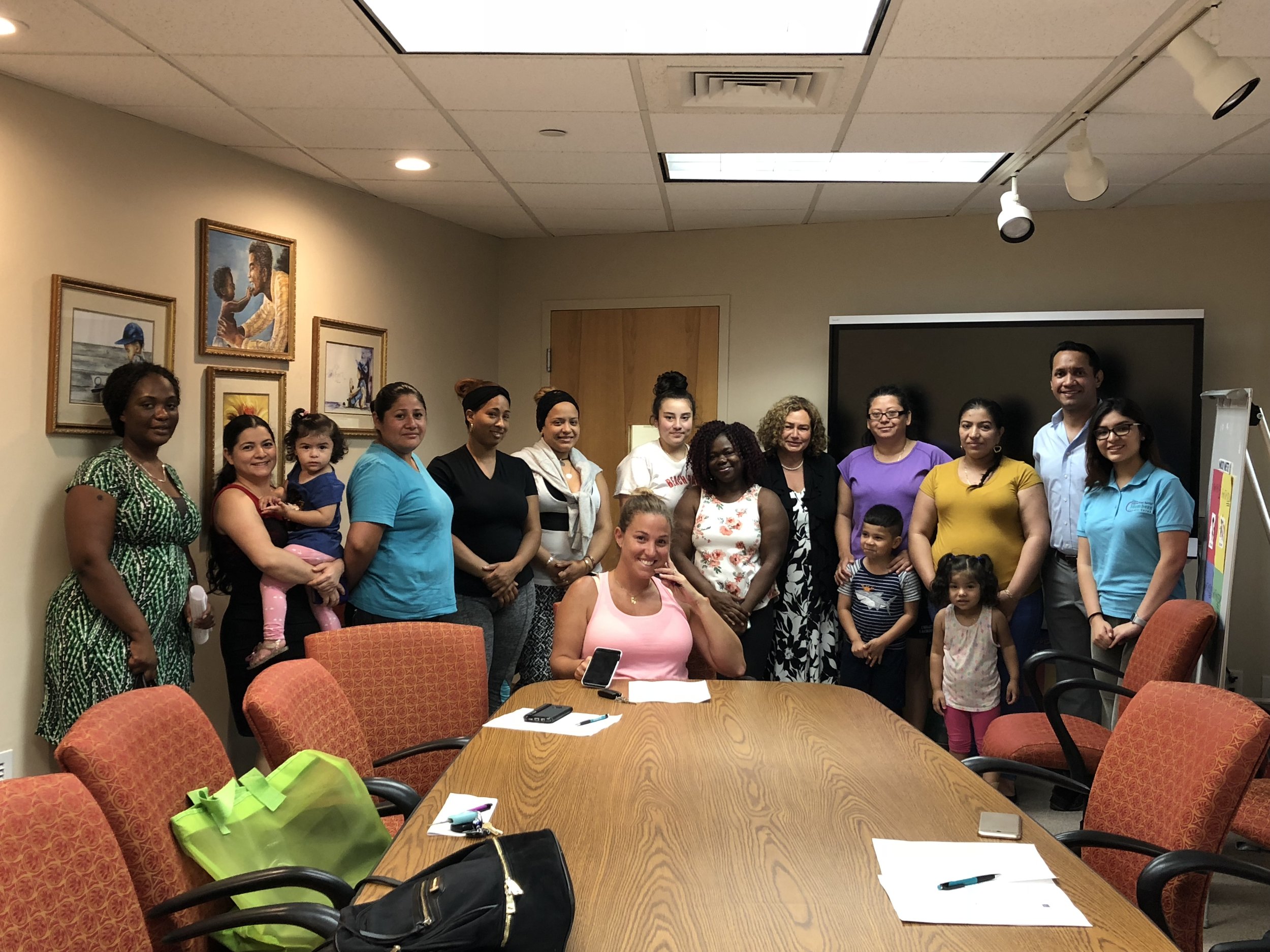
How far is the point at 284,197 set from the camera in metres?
4.60

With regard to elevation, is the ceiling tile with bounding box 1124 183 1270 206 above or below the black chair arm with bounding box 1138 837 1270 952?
above

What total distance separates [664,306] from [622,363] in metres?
0.43

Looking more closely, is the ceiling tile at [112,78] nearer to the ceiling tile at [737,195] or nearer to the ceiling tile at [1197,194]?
the ceiling tile at [737,195]

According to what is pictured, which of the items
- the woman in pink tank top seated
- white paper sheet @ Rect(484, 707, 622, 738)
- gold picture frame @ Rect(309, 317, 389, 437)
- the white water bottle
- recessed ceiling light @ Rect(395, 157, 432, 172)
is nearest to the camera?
white paper sheet @ Rect(484, 707, 622, 738)

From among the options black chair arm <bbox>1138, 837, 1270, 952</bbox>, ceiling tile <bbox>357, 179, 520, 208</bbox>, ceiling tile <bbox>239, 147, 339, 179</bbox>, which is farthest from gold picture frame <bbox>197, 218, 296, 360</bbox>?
black chair arm <bbox>1138, 837, 1270, 952</bbox>

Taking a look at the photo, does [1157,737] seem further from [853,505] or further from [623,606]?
[853,505]

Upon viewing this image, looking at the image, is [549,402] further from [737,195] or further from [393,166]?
[737,195]

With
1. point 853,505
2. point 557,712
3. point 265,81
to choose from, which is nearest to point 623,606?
point 557,712

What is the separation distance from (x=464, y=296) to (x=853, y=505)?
267 centimetres

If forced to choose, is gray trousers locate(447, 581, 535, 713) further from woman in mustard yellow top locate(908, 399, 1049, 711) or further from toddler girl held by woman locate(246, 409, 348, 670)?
woman in mustard yellow top locate(908, 399, 1049, 711)

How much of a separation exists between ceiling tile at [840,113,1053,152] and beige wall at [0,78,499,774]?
2.45m

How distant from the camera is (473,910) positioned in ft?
4.42

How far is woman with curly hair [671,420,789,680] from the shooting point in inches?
163

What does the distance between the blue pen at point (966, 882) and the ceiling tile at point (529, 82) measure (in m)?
2.57
